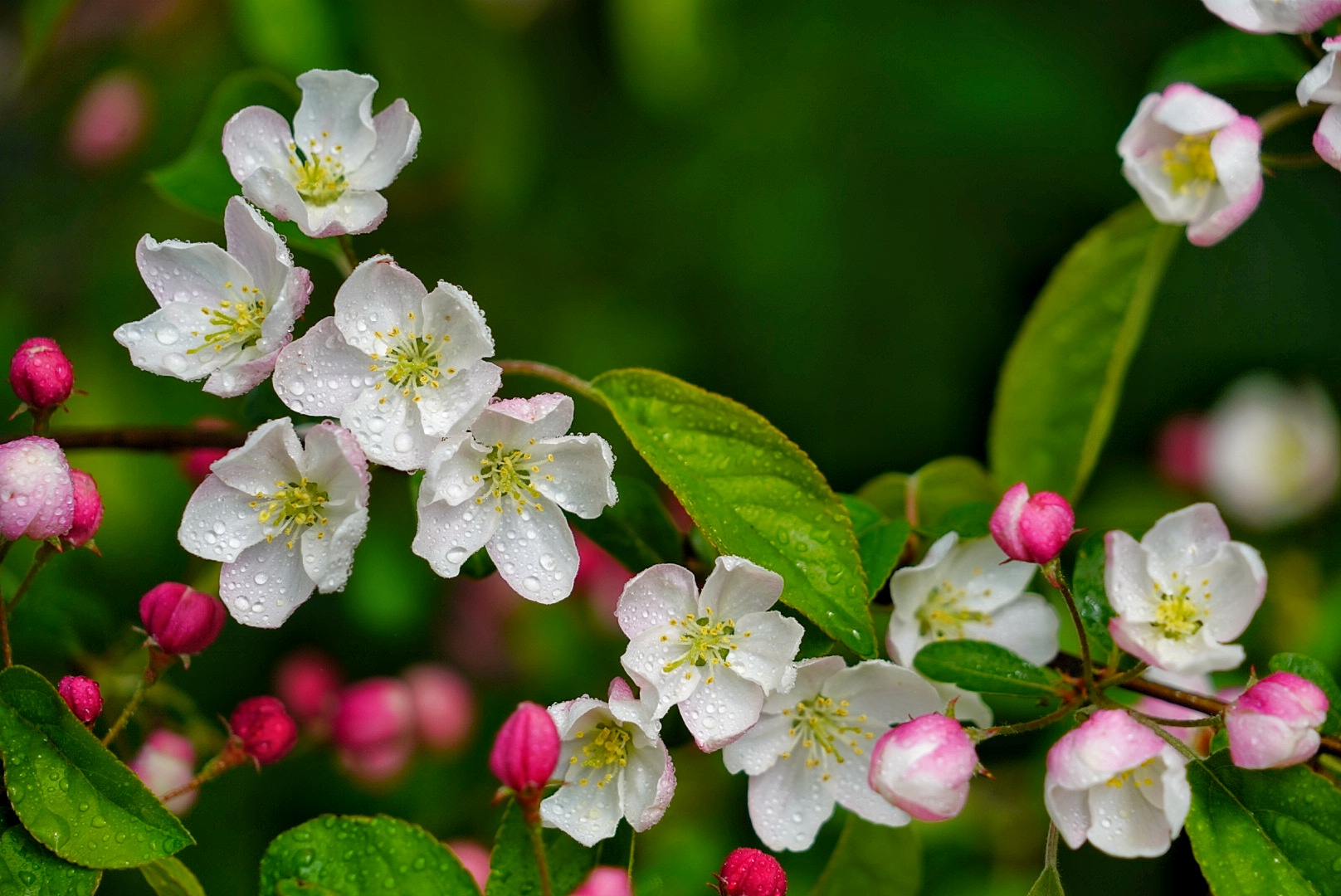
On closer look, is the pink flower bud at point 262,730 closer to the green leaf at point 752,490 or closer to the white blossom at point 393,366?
the white blossom at point 393,366

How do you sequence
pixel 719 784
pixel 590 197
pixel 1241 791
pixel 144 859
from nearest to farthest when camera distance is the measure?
pixel 144 859
pixel 1241 791
pixel 719 784
pixel 590 197

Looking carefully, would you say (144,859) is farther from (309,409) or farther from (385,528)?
(385,528)

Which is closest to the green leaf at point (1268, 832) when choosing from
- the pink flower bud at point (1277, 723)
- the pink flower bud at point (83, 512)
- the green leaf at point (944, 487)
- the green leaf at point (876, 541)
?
the pink flower bud at point (1277, 723)

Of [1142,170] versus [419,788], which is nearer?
[1142,170]

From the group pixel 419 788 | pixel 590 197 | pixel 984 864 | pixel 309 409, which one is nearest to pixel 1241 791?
pixel 309 409

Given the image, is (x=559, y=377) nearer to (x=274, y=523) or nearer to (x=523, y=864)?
(x=274, y=523)

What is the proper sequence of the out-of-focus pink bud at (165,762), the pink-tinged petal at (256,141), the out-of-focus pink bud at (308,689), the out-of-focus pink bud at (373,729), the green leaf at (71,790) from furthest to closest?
1. the out-of-focus pink bud at (308,689)
2. the out-of-focus pink bud at (373,729)
3. the out-of-focus pink bud at (165,762)
4. the pink-tinged petal at (256,141)
5. the green leaf at (71,790)

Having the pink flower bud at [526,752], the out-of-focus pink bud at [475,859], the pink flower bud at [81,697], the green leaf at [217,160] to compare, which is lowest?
the out-of-focus pink bud at [475,859]

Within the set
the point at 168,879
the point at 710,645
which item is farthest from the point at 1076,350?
the point at 168,879
